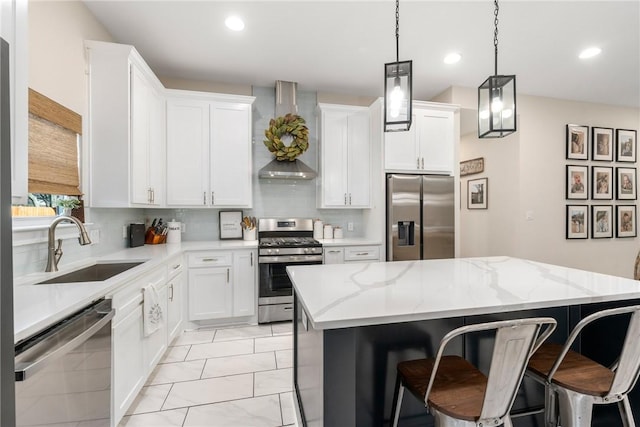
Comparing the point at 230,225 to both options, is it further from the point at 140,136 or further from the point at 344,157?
the point at 344,157

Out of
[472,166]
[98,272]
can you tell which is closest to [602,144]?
[472,166]

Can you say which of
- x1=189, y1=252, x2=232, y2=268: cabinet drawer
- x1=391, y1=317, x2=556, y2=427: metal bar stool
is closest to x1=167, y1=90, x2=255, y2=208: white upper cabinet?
x1=189, y1=252, x2=232, y2=268: cabinet drawer

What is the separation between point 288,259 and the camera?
3.41 metres

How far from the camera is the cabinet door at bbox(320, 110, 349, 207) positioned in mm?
3850

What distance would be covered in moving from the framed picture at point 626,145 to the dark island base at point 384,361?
4.58 m

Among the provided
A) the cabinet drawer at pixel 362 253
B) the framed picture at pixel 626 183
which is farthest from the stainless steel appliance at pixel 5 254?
the framed picture at pixel 626 183

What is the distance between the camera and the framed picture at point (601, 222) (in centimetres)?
464

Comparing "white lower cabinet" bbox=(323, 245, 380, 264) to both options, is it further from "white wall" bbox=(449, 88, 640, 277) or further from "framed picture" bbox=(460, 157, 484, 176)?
"framed picture" bbox=(460, 157, 484, 176)

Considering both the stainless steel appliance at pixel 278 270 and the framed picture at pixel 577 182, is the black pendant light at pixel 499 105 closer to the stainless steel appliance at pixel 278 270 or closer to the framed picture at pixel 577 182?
the stainless steel appliance at pixel 278 270

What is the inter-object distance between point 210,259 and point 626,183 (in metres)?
6.32

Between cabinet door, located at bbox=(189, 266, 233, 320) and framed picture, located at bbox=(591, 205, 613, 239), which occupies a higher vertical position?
framed picture, located at bbox=(591, 205, 613, 239)

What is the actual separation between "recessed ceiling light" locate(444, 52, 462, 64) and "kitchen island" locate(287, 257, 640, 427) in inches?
93.8

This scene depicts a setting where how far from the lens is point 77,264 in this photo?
7.05 feet

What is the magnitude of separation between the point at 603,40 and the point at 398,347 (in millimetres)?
3727
